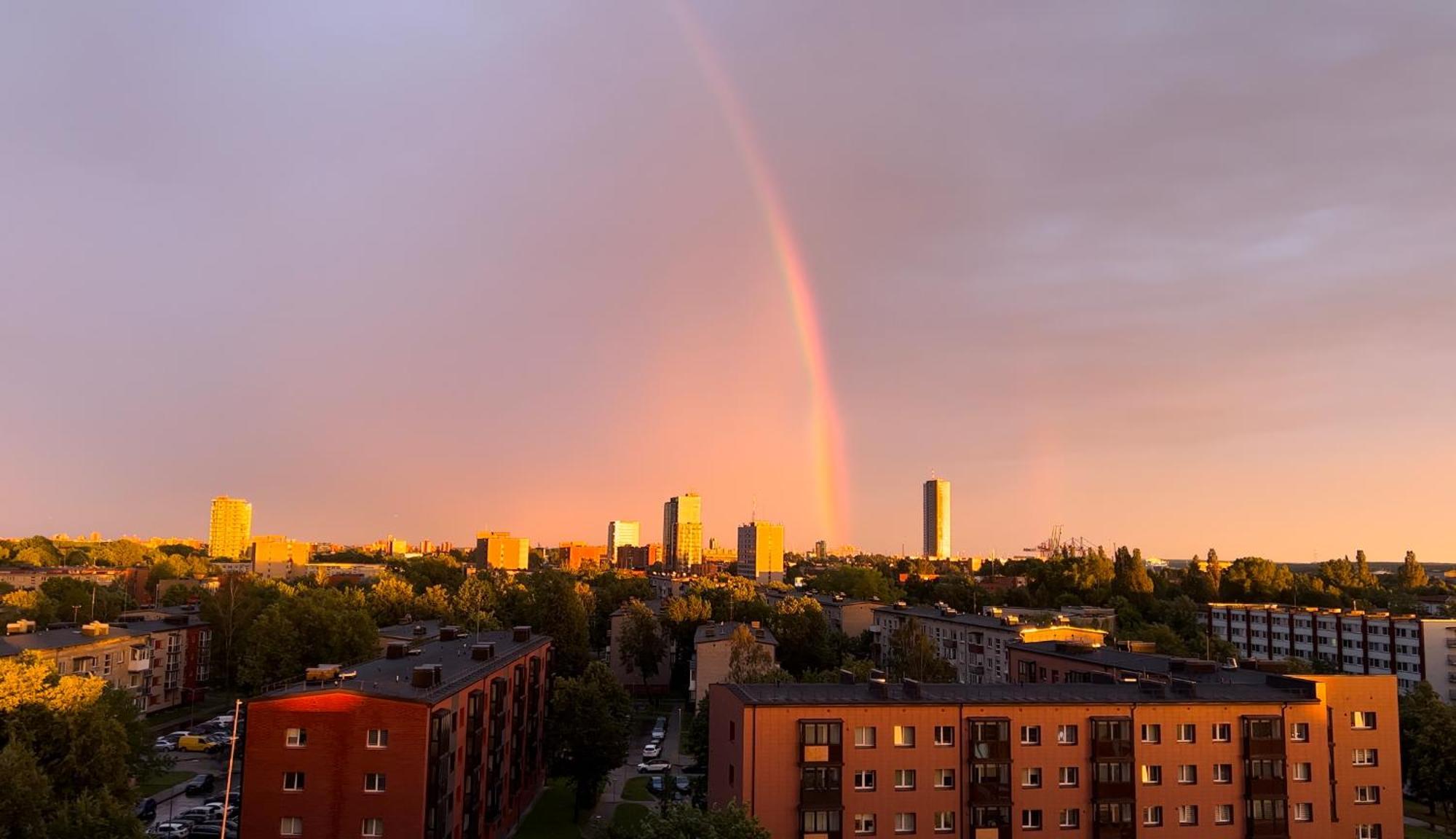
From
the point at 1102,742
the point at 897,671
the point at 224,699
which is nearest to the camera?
the point at 1102,742

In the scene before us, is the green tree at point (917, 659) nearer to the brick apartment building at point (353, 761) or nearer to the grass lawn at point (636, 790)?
the grass lawn at point (636, 790)

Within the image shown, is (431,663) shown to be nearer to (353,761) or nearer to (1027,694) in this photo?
(353,761)

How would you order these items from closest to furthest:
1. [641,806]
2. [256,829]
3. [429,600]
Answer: [256,829]
[641,806]
[429,600]

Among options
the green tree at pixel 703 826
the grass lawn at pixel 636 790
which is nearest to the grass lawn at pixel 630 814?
the grass lawn at pixel 636 790

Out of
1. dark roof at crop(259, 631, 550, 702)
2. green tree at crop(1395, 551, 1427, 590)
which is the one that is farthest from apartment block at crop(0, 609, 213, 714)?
green tree at crop(1395, 551, 1427, 590)

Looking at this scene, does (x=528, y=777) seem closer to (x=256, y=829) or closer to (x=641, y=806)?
(x=641, y=806)

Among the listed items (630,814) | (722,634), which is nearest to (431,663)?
(630,814)

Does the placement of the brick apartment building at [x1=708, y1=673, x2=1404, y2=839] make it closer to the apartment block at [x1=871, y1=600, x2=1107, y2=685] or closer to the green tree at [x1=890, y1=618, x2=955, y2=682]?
the green tree at [x1=890, y1=618, x2=955, y2=682]

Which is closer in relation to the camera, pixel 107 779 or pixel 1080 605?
pixel 107 779

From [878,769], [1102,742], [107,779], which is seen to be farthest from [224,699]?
[1102,742]
